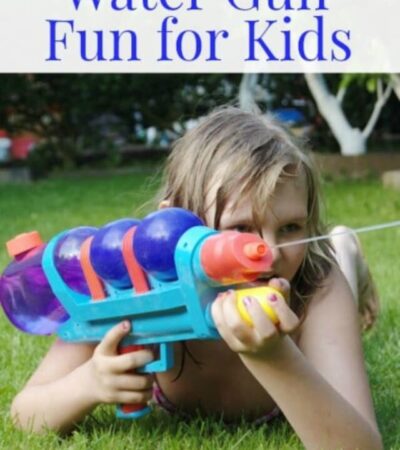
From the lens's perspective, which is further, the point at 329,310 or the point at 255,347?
the point at 329,310

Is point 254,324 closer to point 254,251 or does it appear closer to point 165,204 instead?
point 254,251

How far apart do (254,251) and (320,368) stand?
578 mm

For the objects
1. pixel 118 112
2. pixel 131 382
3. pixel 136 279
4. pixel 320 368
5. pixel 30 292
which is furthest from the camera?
pixel 118 112

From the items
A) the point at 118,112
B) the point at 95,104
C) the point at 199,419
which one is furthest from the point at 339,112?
the point at 199,419

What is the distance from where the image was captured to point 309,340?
1.97m

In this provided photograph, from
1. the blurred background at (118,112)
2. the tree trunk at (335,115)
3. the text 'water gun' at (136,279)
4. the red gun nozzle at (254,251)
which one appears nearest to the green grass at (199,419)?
the text 'water gun' at (136,279)

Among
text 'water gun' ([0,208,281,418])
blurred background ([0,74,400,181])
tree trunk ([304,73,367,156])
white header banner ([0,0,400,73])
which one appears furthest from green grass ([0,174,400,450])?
blurred background ([0,74,400,181])

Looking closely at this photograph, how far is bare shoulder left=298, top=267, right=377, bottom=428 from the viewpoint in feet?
6.08

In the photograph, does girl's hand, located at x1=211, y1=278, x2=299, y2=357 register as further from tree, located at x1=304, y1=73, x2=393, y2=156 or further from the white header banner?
tree, located at x1=304, y1=73, x2=393, y2=156

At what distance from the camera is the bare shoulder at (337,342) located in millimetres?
1853

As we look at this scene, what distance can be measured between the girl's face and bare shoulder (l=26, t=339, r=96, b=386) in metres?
0.43

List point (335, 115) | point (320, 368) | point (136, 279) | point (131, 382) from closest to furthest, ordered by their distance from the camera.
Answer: point (136, 279)
point (131, 382)
point (320, 368)
point (335, 115)

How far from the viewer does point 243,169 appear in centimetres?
185

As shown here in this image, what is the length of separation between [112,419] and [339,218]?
193 inches
